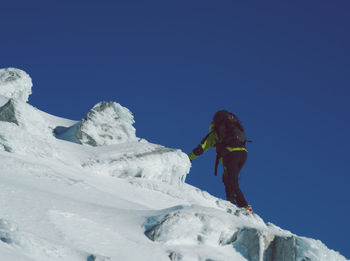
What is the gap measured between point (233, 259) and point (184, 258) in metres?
0.82

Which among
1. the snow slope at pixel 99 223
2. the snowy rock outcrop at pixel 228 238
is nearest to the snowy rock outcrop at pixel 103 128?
the snow slope at pixel 99 223

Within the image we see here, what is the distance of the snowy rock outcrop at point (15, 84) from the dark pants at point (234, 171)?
14.6 metres

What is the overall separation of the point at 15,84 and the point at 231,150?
52.2ft

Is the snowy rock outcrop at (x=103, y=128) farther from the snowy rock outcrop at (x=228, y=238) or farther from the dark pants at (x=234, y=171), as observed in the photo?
the snowy rock outcrop at (x=228, y=238)

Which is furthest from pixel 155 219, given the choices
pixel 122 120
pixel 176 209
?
pixel 122 120

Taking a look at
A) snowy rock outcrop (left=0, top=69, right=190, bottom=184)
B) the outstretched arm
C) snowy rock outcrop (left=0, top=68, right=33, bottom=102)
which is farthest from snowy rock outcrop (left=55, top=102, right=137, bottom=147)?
snowy rock outcrop (left=0, top=68, right=33, bottom=102)

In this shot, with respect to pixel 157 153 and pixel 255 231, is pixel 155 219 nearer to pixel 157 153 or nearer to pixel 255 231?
pixel 255 231

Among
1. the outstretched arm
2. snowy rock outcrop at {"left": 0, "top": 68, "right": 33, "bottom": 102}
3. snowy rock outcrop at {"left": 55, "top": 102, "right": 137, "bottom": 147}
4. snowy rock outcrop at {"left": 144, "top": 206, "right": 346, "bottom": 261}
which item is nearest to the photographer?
snowy rock outcrop at {"left": 144, "top": 206, "right": 346, "bottom": 261}

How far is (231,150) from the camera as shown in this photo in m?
9.59

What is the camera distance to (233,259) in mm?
5348

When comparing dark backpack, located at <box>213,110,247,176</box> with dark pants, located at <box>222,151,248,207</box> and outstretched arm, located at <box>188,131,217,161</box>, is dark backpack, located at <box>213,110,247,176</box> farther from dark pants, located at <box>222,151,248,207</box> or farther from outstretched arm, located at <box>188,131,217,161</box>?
outstretched arm, located at <box>188,131,217,161</box>

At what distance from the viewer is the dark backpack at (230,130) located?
A: 9.61 metres

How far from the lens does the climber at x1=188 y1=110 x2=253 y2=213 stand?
9.59m

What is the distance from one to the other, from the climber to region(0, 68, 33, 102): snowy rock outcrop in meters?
14.3
